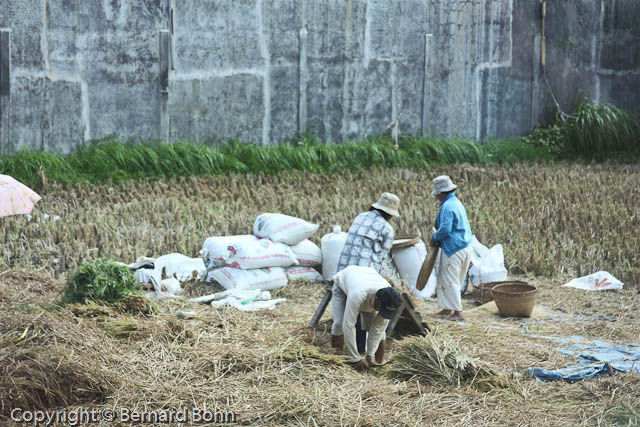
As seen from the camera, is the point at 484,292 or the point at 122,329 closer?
the point at 122,329

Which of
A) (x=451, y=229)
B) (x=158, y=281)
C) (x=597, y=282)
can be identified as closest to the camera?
(x=451, y=229)

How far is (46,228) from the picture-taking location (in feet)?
29.5

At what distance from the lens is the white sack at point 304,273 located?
7.89 metres

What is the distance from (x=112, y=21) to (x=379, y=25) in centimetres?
487

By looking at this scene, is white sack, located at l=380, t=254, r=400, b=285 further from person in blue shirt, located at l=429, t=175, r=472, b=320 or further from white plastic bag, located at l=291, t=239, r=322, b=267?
white plastic bag, located at l=291, t=239, r=322, b=267

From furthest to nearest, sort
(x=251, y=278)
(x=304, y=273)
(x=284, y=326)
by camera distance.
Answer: (x=304, y=273) < (x=251, y=278) < (x=284, y=326)

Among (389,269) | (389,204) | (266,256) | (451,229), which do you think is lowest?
(389,269)

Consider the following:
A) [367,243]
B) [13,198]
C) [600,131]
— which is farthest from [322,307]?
[600,131]

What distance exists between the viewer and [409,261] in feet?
25.1

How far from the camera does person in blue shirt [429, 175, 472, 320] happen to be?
6.92 meters

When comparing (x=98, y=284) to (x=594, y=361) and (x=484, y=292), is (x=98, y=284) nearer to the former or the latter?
(x=484, y=292)

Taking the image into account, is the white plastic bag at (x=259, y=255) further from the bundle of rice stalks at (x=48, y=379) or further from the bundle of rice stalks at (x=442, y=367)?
the bundle of rice stalks at (x=48, y=379)

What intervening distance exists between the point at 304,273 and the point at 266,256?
0.48 metres

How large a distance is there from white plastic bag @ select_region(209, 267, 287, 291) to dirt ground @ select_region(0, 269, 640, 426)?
834 millimetres
